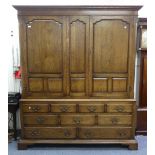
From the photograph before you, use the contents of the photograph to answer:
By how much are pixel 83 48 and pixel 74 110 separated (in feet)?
2.80

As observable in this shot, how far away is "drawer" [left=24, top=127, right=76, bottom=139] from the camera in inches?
121

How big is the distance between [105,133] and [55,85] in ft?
3.17

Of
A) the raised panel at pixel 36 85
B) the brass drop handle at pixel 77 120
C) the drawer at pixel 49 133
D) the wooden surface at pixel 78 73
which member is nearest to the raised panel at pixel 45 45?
the wooden surface at pixel 78 73

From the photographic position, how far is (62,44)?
2.92 metres

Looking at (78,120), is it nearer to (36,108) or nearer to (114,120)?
(114,120)

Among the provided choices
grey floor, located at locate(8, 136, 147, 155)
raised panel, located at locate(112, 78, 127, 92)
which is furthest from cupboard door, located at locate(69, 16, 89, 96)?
grey floor, located at locate(8, 136, 147, 155)

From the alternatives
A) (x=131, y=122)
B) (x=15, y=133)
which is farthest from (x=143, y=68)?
(x=15, y=133)

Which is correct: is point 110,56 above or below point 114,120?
above

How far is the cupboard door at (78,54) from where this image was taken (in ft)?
9.44

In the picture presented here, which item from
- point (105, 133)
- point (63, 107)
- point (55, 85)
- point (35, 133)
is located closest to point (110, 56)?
point (55, 85)

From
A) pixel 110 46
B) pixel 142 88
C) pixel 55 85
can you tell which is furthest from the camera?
pixel 142 88

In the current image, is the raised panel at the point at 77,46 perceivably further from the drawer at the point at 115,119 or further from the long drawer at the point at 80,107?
the drawer at the point at 115,119

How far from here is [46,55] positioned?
9.64ft

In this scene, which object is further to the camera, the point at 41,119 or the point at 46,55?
the point at 41,119
